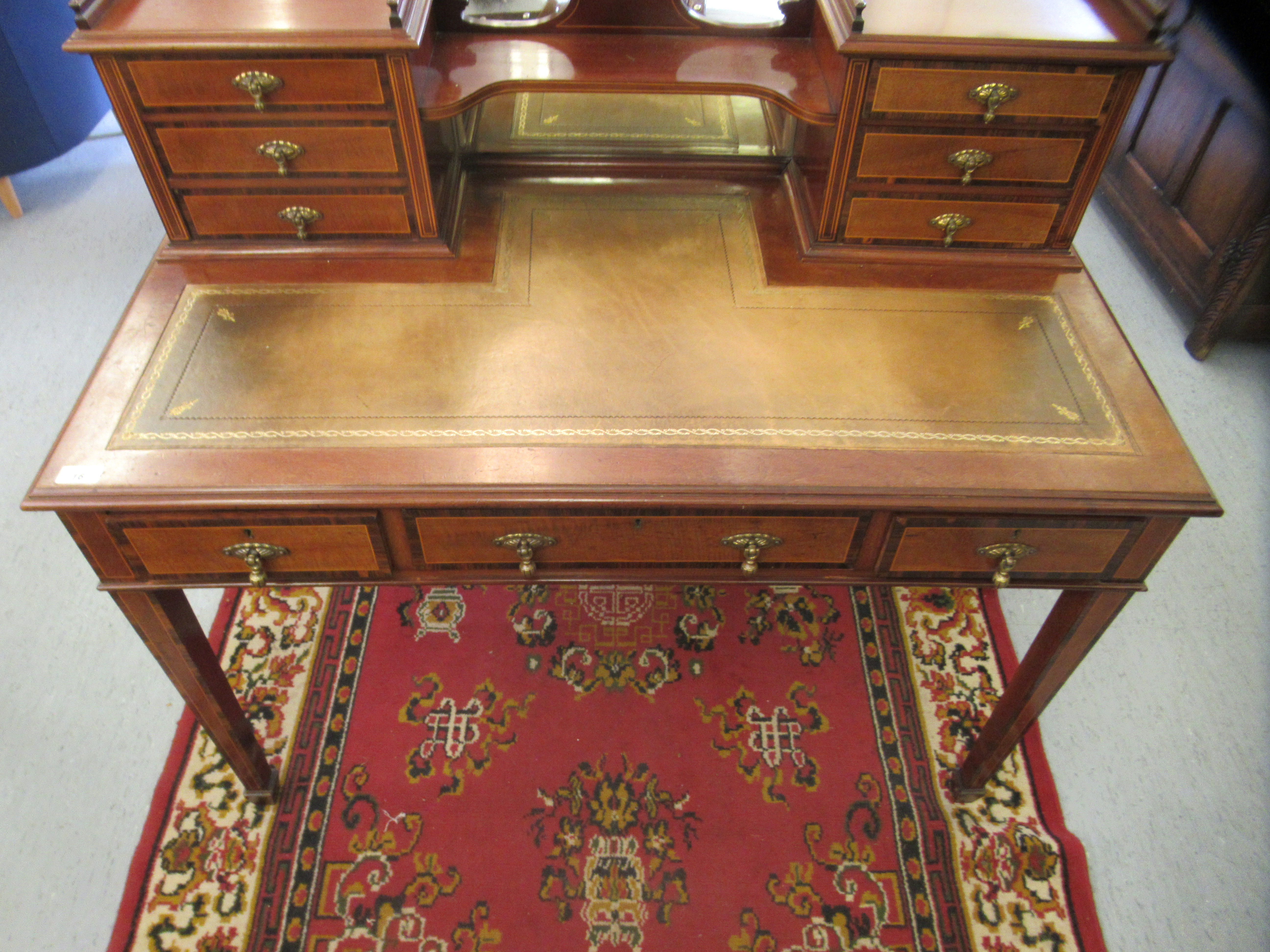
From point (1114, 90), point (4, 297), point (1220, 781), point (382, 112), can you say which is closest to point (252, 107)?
point (382, 112)

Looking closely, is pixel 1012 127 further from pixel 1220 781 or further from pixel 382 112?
pixel 1220 781

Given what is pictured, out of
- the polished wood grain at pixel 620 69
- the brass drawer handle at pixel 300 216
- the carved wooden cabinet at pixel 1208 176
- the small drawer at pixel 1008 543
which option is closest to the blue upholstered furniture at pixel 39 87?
the brass drawer handle at pixel 300 216

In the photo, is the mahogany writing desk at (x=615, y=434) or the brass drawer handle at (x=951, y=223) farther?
the brass drawer handle at (x=951, y=223)

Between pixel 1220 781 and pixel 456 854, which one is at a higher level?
pixel 1220 781

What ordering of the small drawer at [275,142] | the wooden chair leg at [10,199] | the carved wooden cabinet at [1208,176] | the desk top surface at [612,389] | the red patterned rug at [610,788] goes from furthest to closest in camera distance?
the wooden chair leg at [10,199], the carved wooden cabinet at [1208,176], the red patterned rug at [610,788], the small drawer at [275,142], the desk top surface at [612,389]

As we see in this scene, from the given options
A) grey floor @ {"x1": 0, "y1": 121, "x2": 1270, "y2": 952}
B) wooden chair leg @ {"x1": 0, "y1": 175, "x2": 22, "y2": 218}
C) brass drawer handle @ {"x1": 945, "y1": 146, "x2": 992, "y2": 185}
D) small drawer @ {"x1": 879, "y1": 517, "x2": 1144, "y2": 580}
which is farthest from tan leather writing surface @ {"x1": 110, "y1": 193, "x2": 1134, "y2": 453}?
wooden chair leg @ {"x1": 0, "y1": 175, "x2": 22, "y2": 218}

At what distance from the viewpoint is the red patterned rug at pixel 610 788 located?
1.77m

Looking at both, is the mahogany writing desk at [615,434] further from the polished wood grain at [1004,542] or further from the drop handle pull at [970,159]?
the drop handle pull at [970,159]

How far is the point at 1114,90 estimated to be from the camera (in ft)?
4.84

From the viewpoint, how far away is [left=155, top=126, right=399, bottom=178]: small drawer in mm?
1495

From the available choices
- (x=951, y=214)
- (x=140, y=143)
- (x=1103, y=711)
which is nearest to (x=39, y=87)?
(x=140, y=143)

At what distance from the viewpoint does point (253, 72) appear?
1.42 metres

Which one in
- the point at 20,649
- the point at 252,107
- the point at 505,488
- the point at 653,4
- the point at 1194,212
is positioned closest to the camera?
the point at 505,488

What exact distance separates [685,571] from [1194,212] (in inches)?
98.0
